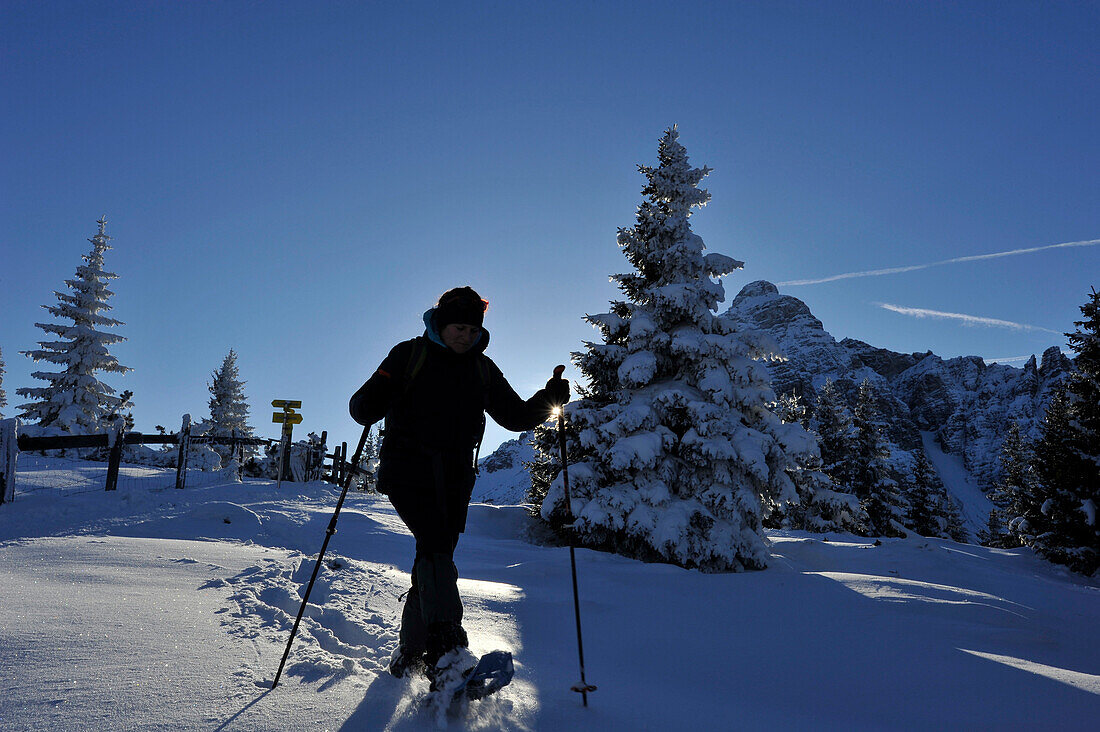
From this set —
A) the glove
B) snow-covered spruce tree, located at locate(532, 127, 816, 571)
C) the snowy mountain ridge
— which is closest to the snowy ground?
the glove

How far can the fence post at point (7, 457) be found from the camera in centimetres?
849

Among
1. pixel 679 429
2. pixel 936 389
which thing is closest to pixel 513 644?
pixel 679 429

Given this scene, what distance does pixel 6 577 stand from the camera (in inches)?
149

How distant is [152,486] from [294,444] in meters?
5.74

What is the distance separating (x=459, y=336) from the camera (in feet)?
10.5

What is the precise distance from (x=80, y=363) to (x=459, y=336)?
30.2 meters

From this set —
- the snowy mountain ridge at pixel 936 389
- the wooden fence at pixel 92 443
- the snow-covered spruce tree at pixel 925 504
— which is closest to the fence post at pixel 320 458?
the wooden fence at pixel 92 443

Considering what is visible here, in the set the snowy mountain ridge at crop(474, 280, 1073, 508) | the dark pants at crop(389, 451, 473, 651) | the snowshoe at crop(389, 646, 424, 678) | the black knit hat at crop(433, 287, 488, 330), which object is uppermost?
the snowy mountain ridge at crop(474, 280, 1073, 508)

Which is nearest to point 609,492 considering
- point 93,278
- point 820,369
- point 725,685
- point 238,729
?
point 725,685

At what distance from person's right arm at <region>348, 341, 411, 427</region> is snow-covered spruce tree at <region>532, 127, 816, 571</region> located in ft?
24.8

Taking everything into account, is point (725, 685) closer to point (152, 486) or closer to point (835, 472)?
point (152, 486)

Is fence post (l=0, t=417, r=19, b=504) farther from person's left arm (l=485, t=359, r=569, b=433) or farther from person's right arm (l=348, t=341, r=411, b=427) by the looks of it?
person's left arm (l=485, t=359, r=569, b=433)

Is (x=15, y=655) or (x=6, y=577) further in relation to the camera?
(x=6, y=577)

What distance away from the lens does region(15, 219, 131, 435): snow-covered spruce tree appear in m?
24.6
